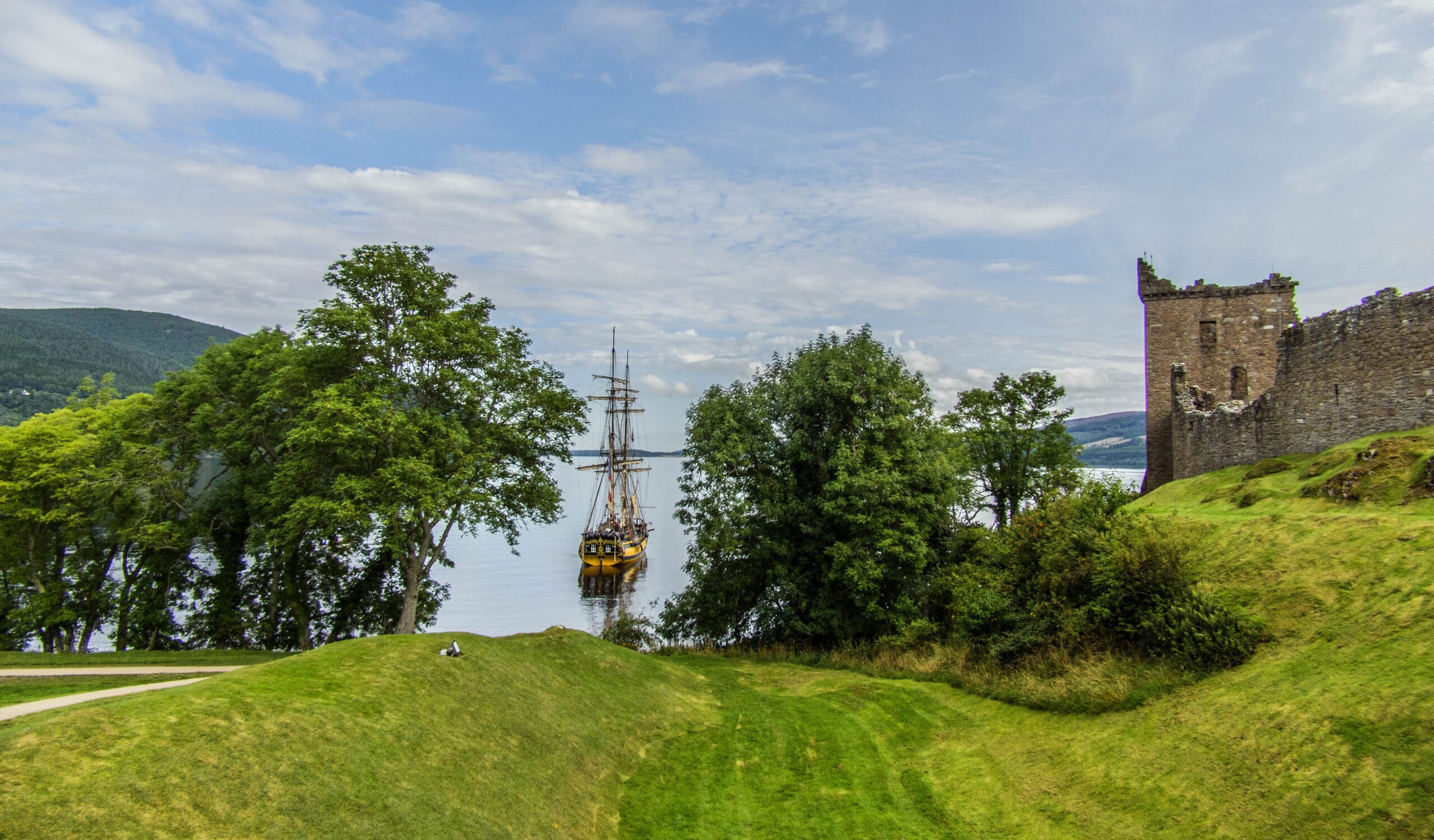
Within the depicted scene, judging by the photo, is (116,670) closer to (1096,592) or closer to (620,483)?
(1096,592)

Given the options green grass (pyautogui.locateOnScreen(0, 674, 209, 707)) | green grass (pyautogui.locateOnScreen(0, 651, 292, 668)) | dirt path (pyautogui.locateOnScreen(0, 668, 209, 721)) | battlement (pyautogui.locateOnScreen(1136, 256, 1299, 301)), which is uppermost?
battlement (pyautogui.locateOnScreen(1136, 256, 1299, 301))

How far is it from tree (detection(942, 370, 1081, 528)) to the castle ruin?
392 cm

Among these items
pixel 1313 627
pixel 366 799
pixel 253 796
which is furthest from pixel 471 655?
pixel 1313 627

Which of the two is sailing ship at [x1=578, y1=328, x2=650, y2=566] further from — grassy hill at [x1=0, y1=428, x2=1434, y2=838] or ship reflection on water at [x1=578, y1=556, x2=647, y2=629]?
grassy hill at [x1=0, y1=428, x2=1434, y2=838]

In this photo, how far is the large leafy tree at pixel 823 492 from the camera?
22312 millimetres

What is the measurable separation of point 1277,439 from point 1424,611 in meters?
12.7

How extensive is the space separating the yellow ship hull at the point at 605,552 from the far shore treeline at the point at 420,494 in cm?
2974

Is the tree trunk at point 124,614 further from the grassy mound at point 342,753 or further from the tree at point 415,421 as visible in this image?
the grassy mound at point 342,753

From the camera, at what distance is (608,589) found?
56.5 metres

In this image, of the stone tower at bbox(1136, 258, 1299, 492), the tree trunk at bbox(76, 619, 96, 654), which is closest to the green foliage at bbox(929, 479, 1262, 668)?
the stone tower at bbox(1136, 258, 1299, 492)

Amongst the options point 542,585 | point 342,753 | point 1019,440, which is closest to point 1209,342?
point 1019,440

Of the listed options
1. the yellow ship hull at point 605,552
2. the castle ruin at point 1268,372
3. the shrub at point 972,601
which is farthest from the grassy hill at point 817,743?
the yellow ship hull at point 605,552

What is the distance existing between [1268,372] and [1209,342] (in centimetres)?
237

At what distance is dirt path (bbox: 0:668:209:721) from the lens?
9.56 meters
